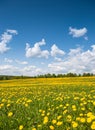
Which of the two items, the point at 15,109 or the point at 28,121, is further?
the point at 15,109

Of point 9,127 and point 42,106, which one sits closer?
point 9,127

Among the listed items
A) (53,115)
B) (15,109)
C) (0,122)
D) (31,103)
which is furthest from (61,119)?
(31,103)

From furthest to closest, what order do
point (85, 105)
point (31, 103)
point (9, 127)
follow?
1. point (31, 103)
2. point (85, 105)
3. point (9, 127)

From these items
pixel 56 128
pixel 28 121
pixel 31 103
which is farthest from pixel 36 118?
pixel 31 103

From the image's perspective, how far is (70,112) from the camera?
7.67 metres

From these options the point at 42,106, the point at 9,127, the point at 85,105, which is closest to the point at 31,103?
the point at 42,106

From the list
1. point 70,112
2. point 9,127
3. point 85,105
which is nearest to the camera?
point 9,127

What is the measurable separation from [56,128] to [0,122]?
1.73m

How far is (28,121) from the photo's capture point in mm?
7199

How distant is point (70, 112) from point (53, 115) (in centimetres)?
53

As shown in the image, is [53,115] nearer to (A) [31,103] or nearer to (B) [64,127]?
(B) [64,127]

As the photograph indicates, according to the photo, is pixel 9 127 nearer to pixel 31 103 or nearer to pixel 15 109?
pixel 15 109

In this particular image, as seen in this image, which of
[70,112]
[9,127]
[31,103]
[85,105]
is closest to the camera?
[9,127]

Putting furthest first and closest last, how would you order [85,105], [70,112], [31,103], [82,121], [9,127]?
[31,103] → [85,105] → [70,112] → [9,127] → [82,121]
